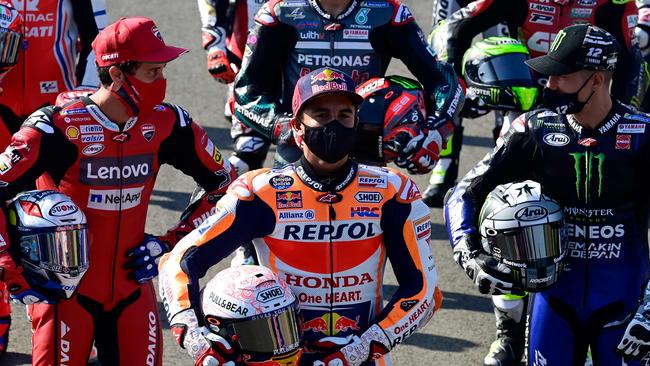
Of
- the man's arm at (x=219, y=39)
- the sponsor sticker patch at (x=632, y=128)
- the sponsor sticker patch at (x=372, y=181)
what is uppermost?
the sponsor sticker patch at (x=632, y=128)

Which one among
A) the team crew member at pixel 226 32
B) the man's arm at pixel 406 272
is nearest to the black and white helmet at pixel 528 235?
the man's arm at pixel 406 272

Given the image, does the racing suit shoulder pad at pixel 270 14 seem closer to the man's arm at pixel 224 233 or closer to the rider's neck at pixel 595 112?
the rider's neck at pixel 595 112

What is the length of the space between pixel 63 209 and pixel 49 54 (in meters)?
3.07

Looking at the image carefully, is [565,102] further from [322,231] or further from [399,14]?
[399,14]

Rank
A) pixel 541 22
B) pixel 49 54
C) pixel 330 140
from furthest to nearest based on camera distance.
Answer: pixel 541 22
pixel 49 54
pixel 330 140

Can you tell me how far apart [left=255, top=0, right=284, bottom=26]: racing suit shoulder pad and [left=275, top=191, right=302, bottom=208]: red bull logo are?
259cm

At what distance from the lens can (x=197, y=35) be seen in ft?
52.8

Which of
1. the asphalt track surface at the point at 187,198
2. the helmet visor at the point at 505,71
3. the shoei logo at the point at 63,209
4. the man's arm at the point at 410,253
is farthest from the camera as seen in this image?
the helmet visor at the point at 505,71

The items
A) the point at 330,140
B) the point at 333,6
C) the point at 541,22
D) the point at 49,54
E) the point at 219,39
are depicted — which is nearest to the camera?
the point at 330,140

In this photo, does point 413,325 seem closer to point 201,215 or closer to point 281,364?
point 281,364

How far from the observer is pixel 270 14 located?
27.5 ft

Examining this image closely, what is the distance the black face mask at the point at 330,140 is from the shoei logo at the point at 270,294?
68cm

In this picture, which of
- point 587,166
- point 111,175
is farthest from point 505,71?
point 111,175

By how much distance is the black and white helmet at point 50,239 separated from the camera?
253 inches
